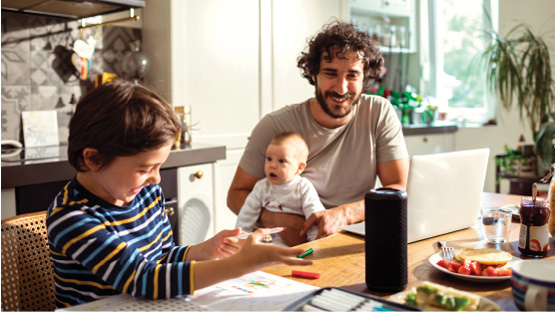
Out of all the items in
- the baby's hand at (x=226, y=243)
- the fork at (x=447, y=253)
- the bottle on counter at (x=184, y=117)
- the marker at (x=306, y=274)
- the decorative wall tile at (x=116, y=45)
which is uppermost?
the decorative wall tile at (x=116, y=45)

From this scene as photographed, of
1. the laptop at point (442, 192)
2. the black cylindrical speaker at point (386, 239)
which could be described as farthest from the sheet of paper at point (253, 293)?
the laptop at point (442, 192)

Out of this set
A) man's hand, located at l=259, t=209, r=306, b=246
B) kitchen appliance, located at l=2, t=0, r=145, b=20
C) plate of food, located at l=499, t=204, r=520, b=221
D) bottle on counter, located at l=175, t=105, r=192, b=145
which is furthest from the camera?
bottle on counter, located at l=175, t=105, r=192, b=145

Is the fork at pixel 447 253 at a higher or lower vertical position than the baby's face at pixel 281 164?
lower

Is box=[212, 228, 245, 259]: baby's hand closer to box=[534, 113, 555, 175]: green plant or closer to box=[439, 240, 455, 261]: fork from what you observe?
box=[439, 240, 455, 261]: fork

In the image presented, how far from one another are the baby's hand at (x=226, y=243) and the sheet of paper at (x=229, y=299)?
0.37 feet

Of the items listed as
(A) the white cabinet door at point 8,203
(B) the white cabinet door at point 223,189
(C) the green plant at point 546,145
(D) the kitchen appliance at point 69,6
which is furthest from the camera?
(C) the green plant at point 546,145

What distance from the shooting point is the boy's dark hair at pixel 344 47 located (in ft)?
6.69

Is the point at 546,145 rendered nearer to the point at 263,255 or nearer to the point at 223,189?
the point at 223,189

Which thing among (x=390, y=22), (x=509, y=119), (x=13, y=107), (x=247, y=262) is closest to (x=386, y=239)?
(x=247, y=262)

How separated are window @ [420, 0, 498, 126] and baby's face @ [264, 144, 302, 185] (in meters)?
3.33

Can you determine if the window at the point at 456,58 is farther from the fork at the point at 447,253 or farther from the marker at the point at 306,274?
the marker at the point at 306,274

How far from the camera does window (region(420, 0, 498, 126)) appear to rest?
4699mm

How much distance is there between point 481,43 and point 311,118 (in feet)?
10.5

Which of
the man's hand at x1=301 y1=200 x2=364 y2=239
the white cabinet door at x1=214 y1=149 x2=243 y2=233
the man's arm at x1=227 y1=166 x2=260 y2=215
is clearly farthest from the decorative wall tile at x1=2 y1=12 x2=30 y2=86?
the man's hand at x1=301 y1=200 x2=364 y2=239
